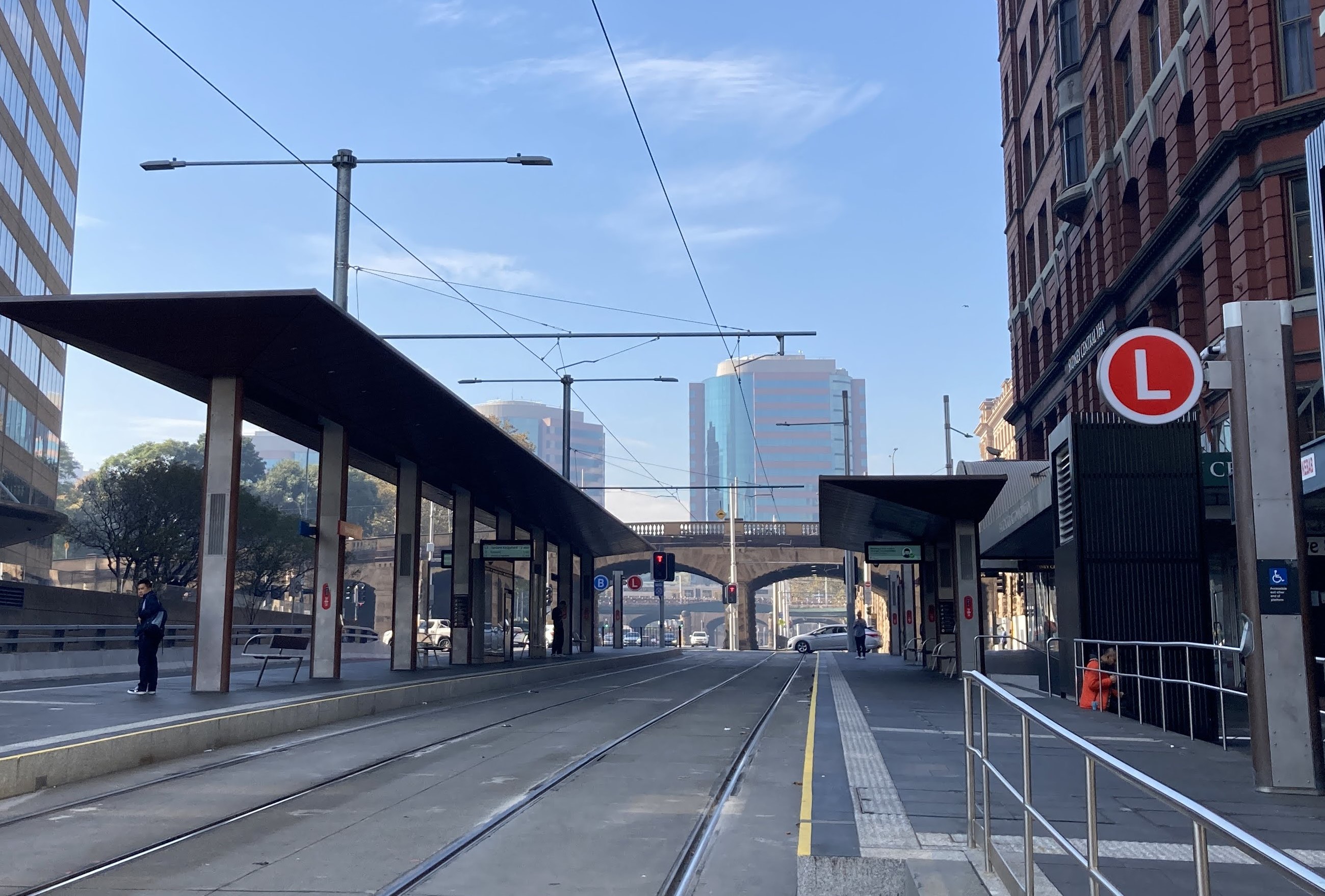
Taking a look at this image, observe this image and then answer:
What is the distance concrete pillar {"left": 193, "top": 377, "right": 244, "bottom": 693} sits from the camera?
18.8 metres

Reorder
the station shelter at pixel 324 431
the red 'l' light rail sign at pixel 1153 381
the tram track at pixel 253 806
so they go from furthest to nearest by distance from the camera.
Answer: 1. the station shelter at pixel 324 431
2. the red 'l' light rail sign at pixel 1153 381
3. the tram track at pixel 253 806

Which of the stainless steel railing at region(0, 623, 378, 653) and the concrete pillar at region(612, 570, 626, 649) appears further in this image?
the concrete pillar at region(612, 570, 626, 649)

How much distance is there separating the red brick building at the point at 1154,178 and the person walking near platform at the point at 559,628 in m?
18.9

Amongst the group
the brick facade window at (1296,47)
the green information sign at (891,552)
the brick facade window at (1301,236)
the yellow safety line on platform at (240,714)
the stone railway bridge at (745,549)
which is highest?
the brick facade window at (1296,47)

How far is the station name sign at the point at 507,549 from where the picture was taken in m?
33.0

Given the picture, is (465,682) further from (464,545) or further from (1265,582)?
(1265,582)

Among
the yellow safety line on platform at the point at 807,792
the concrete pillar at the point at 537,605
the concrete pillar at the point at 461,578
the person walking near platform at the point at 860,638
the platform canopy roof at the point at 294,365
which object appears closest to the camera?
the yellow safety line on platform at the point at 807,792

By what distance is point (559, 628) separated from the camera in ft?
146

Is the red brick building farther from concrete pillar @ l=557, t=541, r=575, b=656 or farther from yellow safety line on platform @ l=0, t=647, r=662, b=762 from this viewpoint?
concrete pillar @ l=557, t=541, r=575, b=656

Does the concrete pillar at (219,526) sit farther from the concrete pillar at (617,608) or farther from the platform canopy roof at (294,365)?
the concrete pillar at (617,608)

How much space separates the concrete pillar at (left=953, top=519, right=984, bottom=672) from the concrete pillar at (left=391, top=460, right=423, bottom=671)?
12182 millimetres

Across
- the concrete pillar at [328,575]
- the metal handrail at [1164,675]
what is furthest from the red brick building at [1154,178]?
the concrete pillar at [328,575]

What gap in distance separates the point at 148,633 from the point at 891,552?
2107 cm

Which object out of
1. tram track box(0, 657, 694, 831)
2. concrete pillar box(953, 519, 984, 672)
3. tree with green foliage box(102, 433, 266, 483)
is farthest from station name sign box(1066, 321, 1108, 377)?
tree with green foliage box(102, 433, 266, 483)
